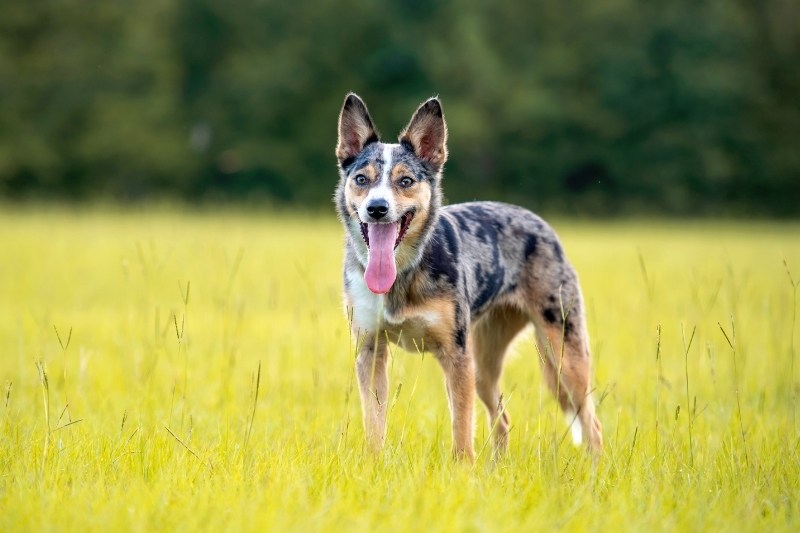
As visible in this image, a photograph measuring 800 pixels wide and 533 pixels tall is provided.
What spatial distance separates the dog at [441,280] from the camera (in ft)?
16.4

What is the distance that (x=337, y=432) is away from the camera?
5.26 metres

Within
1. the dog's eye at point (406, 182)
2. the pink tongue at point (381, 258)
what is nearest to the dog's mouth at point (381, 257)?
the pink tongue at point (381, 258)

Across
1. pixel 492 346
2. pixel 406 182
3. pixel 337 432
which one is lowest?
pixel 337 432

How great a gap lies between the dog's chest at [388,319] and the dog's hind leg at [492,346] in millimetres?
1055

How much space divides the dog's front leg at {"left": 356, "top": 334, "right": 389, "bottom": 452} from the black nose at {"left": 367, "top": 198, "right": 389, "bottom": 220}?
2.27 ft

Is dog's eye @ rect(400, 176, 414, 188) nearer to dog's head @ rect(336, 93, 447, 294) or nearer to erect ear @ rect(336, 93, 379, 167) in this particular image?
dog's head @ rect(336, 93, 447, 294)

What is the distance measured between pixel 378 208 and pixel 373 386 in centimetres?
103

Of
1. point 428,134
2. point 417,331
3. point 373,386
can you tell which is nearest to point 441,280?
point 417,331

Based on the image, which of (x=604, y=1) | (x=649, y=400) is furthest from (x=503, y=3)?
(x=649, y=400)

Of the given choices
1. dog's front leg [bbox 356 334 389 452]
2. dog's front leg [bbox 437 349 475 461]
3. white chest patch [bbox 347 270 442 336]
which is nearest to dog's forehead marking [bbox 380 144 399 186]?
white chest patch [bbox 347 270 442 336]

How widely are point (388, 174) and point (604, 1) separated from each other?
42151mm

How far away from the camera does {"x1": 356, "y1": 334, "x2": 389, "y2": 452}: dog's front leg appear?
489 centimetres

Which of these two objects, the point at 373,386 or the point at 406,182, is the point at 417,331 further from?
the point at 406,182

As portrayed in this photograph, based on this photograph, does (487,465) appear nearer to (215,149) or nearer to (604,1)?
(215,149)
